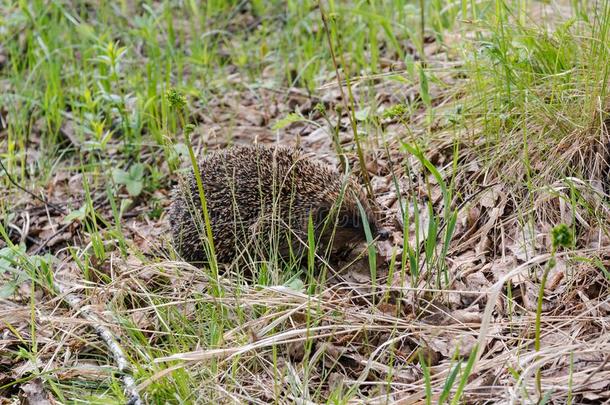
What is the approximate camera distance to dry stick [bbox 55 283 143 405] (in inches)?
140

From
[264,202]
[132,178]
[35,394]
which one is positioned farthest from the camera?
[132,178]

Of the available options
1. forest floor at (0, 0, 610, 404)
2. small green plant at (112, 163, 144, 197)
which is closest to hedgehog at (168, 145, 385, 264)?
forest floor at (0, 0, 610, 404)

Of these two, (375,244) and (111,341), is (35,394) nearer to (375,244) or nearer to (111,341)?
(111,341)

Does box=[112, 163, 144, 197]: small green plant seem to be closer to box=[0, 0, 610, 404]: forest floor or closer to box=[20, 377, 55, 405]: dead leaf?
box=[0, 0, 610, 404]: forest floor

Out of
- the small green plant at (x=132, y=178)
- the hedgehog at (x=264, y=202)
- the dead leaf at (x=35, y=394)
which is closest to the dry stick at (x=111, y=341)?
the dead leaf at (x=35, y=394)

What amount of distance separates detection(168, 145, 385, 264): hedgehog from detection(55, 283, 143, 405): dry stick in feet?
2.81

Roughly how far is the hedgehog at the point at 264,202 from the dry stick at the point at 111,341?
857mm

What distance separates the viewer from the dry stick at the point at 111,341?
357 cm

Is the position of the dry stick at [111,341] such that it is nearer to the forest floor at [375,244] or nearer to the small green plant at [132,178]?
the forest floor at [375,244]

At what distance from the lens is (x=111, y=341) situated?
160 inches

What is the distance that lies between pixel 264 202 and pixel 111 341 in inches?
57.0

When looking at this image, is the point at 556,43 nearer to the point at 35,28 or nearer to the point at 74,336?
the point at 74,336

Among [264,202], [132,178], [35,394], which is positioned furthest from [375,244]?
[35,394]

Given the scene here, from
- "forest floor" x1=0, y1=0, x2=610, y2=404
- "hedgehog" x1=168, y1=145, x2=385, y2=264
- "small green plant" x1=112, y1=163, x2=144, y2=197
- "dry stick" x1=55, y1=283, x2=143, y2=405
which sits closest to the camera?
"dry stick" x1=55, y1=283, x2=143, y2=405
